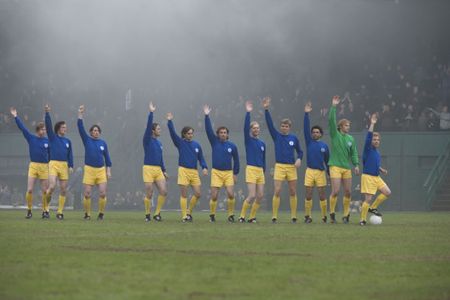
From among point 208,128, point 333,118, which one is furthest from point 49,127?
point 333,118

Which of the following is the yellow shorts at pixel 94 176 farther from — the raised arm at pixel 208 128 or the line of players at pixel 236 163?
the raised arm at pixel 208 128

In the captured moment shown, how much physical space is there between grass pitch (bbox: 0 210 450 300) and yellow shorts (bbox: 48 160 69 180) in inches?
243

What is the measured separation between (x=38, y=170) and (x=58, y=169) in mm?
614

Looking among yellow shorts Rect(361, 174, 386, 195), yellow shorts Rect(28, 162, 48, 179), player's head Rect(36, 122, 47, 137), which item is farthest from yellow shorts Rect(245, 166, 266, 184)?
player's head Rect(36, 122, 47, 137)

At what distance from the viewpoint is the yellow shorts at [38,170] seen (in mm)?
26656

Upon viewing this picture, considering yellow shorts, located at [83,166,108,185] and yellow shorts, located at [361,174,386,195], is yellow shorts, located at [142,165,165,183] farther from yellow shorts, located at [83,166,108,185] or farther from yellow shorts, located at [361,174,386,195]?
yellow shorts, located at [361,174,386,195]

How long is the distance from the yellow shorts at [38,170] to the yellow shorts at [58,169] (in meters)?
0.29

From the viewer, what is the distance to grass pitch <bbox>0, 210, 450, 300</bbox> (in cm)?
1091

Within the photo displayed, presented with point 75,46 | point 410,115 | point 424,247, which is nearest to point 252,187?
point 424,247

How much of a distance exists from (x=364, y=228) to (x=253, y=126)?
4.48 metres

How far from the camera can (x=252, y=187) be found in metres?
25.3

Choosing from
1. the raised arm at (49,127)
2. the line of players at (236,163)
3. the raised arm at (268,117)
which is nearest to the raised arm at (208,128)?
the line of players at (236,163)

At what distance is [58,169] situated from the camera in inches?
1043

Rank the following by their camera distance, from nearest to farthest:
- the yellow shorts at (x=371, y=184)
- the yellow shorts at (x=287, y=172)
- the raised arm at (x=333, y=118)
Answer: the raised arm at (x=333, y=118) < the yellow shorts at (x=371, y=184) < the yellow shorts at (x=287, y=172)
